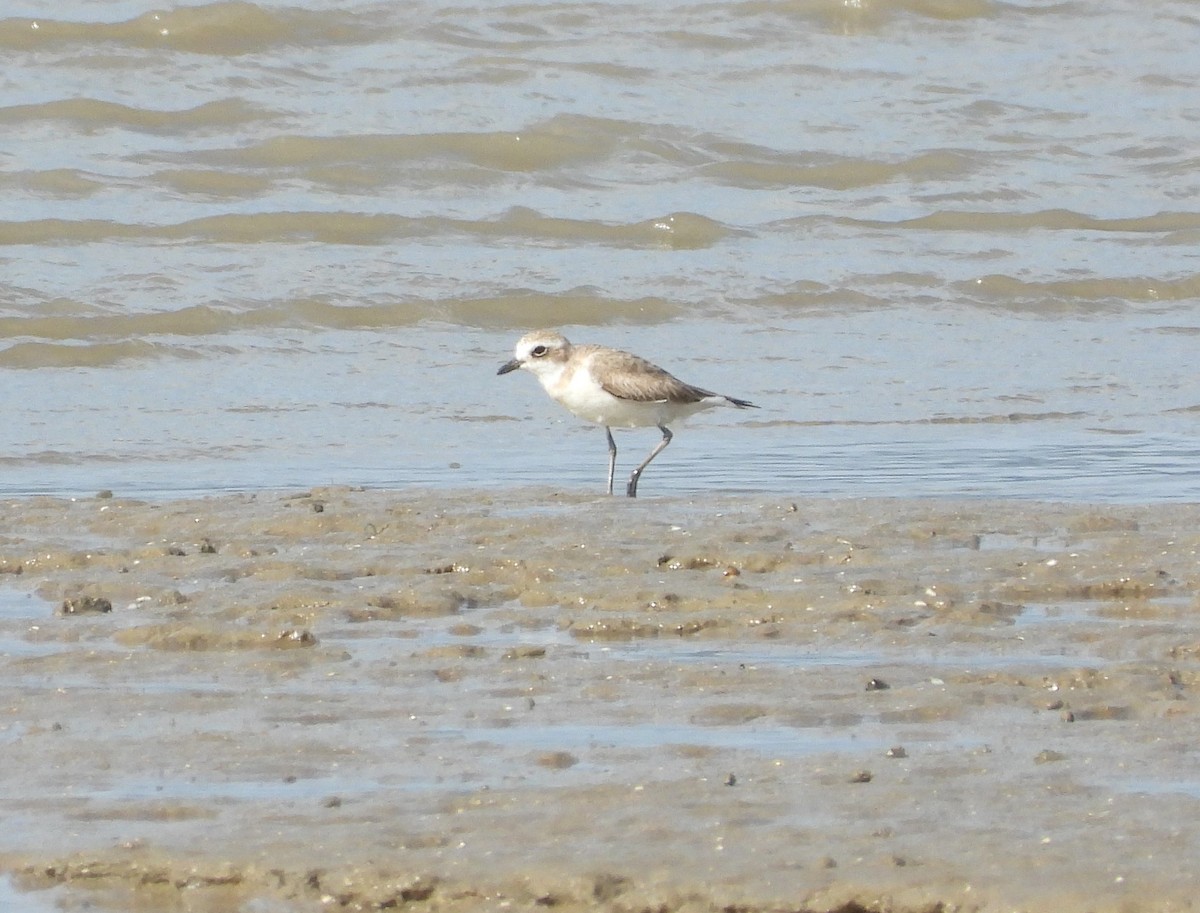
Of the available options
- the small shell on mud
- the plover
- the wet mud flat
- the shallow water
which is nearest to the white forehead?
the plover

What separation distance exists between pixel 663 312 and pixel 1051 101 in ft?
22.0

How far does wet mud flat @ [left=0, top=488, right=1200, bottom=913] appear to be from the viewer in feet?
12.0

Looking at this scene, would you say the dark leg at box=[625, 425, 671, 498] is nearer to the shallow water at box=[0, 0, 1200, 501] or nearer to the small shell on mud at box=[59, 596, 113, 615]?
the shallow water at box=[0, 0, 1200, 501]

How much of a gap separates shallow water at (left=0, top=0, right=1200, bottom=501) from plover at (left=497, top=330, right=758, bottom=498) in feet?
0.98

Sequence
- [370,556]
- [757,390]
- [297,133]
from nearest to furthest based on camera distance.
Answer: [370,556] → [757,390] → [297,133]

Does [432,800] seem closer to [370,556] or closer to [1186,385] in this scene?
[370,556]

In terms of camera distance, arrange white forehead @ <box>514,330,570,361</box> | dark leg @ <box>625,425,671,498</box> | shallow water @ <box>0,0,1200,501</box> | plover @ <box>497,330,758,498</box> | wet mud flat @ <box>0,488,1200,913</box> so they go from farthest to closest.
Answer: shallow water @ <box>0,0,1200,501</box>, white forehead @ <box>514,330,570,361</box>, plover @ <box>497,330,758,498</box>, dark leg @ <box>625,425,671,498</box>, wet mud flat @ <box>0,488,1200,913</box>

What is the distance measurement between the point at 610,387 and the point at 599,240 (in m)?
5.81

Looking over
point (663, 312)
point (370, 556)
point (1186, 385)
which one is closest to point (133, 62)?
point (663, 312)

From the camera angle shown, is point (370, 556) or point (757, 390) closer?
point (370, 556)

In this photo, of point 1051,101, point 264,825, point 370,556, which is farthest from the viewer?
point 1051,101

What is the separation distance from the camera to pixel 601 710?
4.69 m

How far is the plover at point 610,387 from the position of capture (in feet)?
28.8

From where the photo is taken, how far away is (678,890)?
11.7 feet
